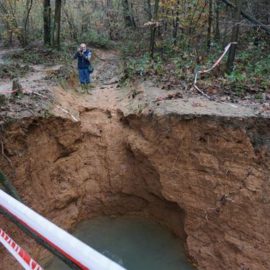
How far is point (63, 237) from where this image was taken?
1836 mm

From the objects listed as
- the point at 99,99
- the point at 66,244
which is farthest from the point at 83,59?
the point at 66,244

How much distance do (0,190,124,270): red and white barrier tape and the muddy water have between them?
570 cm

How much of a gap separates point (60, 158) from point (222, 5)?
34.5ft

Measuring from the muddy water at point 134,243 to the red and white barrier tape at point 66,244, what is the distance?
18.7ft

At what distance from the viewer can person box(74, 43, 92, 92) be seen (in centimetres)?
1040

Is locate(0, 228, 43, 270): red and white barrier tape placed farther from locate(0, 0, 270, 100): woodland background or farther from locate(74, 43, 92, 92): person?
locate(74, 43, 92, 92): person

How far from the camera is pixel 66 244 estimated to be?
1810mm

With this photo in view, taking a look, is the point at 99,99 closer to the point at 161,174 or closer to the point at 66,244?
the point at 161,174

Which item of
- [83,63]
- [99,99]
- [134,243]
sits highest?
[83,63]

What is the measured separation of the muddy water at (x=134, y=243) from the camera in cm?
752

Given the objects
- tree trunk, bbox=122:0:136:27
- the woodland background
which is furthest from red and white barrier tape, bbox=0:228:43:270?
tree trunk, bbox=122:0:136:27

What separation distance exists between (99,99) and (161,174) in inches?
134

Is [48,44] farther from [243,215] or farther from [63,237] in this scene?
[63,237]


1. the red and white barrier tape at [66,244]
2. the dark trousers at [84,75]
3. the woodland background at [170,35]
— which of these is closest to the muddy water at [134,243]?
the woodland background at [170,35]
